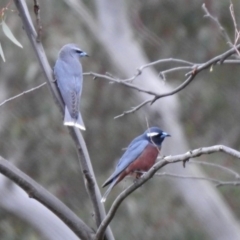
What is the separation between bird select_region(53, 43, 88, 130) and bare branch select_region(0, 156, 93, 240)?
0.31 metres

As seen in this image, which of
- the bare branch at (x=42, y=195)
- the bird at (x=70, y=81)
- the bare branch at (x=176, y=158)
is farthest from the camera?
the bird at (x=70, y=81)

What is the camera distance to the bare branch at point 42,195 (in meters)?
2.75

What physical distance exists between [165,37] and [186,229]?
2.21 m

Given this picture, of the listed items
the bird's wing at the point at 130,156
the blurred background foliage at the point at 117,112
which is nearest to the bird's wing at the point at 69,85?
the bird's wing at the point at 130,156

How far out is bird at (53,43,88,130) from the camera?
316cm

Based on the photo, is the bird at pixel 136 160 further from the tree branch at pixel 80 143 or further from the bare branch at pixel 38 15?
the bare branch at pixel 38 15

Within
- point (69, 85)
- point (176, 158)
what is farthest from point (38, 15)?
point (176, 158)

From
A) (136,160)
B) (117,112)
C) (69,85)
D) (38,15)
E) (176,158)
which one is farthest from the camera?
(117,112)

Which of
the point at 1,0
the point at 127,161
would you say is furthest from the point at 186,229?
the point at 127,161

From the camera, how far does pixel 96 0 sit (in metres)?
7.79

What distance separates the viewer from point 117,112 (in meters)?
8.54

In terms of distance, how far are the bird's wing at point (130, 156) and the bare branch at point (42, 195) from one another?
0.74 m

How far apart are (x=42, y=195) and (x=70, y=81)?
2.36 feet

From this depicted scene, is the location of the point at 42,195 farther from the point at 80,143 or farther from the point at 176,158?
the point at 176,158
